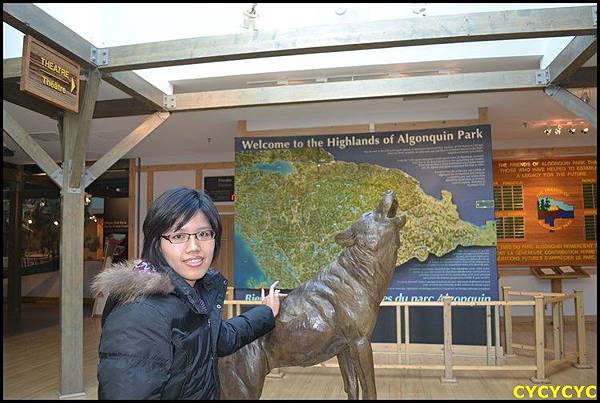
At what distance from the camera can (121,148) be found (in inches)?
167

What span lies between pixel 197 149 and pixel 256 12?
13.7 feet

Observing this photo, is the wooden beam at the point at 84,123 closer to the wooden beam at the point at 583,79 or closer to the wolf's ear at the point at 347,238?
the wolf's ear at the point at 347,238


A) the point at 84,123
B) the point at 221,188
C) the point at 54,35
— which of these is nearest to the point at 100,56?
the point at 54,35

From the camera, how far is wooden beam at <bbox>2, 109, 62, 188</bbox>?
3346 mm

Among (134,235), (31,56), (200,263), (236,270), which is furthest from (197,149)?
(200,263)

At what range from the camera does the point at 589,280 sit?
714cm

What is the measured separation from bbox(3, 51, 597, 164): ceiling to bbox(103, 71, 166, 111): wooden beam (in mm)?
553

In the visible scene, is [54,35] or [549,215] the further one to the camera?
[549,215]

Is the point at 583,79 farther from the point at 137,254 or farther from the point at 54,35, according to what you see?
the point at 137,254

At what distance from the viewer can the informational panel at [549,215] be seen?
7.20 meters

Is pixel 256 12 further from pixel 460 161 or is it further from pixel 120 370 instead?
pixel 120 370

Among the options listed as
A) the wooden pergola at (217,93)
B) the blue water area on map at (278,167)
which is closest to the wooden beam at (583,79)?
the wooden pergola at (217,93)

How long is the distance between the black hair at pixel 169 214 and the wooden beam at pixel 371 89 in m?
3.22

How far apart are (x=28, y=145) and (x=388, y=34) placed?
2711 millimetres
